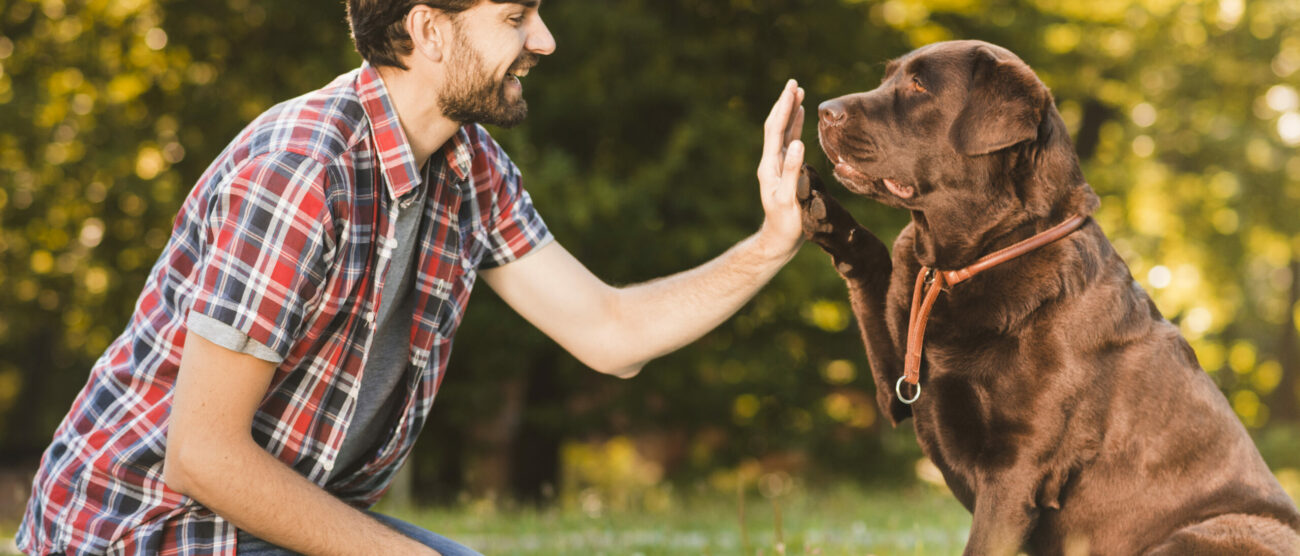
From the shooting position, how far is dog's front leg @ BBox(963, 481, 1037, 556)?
2.38 m

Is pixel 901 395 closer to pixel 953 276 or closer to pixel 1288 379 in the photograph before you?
pixel 953 276

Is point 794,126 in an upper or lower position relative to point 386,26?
lower

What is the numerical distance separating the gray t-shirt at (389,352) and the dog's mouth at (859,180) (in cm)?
105

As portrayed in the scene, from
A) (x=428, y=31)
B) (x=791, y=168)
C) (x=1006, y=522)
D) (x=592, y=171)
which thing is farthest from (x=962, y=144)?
(x=592, y=171)

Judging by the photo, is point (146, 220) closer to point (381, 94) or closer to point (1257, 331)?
point (381, 94)

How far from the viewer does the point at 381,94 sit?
2.64 m

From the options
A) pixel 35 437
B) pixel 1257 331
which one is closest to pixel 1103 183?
pixel 35 437

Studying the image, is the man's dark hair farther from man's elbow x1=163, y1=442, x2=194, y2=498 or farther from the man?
man's elbow x1=163, y1=442, x2=194, y2=498

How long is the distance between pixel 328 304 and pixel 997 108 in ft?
A: 5.43

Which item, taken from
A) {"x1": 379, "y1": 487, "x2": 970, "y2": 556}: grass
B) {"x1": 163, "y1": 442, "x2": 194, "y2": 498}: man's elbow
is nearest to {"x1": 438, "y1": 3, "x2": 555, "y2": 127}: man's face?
{"x1": 163, "y1": 442, "x2": 194, "y2": 498}: man's elbow

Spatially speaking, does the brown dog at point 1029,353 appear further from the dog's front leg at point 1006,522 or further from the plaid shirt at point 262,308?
the plaid shirt at point 262,308

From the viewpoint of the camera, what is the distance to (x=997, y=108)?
260 cm

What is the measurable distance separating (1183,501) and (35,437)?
780 inches

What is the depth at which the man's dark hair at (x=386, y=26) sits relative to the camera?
2660 mm
